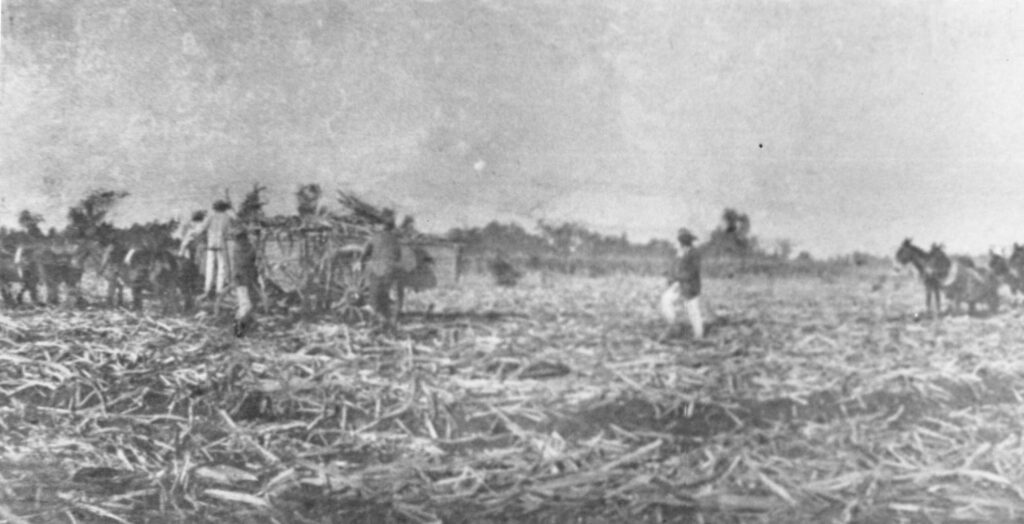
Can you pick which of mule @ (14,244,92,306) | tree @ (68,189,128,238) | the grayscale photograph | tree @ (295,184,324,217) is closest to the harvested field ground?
the grayscale photograph

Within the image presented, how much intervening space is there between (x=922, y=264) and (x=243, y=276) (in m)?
3.07

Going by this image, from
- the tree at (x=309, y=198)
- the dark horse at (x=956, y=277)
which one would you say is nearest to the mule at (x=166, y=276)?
the tree at (x=309, y=198)

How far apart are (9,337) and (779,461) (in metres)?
3.39

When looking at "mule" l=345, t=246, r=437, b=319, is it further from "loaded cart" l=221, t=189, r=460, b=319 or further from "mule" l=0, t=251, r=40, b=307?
"mule" l=0, t=251, r=40, b=307

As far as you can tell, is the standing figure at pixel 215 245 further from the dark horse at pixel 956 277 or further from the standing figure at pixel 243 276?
the dark horse at pixel 956 277

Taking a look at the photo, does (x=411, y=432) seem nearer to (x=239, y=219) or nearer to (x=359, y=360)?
(x=359, y=360)

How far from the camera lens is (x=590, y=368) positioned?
153 inches

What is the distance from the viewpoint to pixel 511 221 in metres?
3.98

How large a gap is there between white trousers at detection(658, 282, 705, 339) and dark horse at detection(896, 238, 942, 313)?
98cm

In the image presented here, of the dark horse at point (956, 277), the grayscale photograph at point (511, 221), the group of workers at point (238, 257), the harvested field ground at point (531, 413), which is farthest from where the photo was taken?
the dark horse at point (956, 277)

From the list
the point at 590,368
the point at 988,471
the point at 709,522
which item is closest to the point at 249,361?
the point at 590,368

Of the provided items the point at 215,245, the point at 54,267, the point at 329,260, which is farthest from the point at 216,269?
the point at 54,267

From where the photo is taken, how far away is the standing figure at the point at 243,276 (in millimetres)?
3988

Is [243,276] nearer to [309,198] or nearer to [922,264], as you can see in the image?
[309,198]
